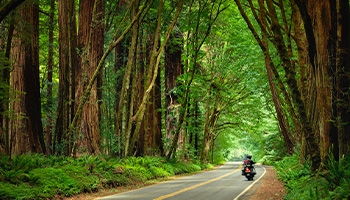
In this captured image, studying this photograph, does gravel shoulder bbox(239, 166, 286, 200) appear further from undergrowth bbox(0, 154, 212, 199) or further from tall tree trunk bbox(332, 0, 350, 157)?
undergrowth bbox(0, 154, 212, 199)

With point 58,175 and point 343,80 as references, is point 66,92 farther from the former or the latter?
point 343,80

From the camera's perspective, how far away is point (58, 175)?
1002 centimetres

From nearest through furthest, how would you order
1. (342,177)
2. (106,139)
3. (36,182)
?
(342,177) → (36,182) → (106,139)

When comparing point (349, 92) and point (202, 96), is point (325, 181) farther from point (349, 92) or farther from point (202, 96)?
point (202, 96)

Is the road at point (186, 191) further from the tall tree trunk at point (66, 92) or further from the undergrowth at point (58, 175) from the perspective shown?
the tall tree trunk at point (66, 92)

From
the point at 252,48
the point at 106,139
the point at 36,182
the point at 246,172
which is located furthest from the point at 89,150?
the point at 252,48

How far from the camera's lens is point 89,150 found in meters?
13.9

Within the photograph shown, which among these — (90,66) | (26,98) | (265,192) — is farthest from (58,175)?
(265,192)

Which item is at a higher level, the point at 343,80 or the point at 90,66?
the point at 90,66

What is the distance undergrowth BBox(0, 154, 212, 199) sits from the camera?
8516 millimetres

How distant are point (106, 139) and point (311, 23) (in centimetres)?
1122

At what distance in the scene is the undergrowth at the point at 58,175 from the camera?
8516 millimetres

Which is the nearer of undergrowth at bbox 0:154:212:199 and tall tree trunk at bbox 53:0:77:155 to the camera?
undergrowth at bbox 0:154:212:199

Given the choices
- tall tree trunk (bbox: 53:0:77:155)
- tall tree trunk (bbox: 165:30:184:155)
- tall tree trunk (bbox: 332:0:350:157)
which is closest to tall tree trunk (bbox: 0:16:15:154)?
tall tree trunk (bbox: 53:0:77:155)
